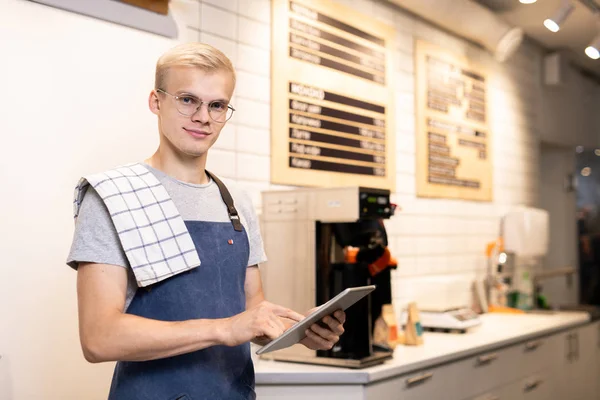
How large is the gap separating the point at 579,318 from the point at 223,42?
9.68 feet

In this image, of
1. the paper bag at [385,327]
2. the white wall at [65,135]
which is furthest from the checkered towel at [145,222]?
the paper bag at [385,327]

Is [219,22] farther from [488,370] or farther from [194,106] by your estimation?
[488,370]

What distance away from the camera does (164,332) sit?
1.41 meters

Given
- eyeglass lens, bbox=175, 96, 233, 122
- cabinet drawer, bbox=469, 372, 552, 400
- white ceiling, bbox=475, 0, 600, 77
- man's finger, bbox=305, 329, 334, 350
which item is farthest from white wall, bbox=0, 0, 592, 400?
white ceiling, bbox=475, 0, 600, 77

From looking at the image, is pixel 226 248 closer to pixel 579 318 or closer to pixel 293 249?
pixel 293 249

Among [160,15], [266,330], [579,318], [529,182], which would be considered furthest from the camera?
[529,182]

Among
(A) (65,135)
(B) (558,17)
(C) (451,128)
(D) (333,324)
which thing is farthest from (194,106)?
(C) (451,128)

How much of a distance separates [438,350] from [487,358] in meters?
0.37

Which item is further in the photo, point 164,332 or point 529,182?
point 529,182

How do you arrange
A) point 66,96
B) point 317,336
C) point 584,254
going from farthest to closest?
point 584,254
point 66,96
point 317,336

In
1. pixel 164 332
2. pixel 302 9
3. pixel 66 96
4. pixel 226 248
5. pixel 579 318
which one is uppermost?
pixel 302 9

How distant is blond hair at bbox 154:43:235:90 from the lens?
63.6 inches

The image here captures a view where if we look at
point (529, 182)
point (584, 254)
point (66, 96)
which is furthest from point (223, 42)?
point (584, 254)

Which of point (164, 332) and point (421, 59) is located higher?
point (421, 59)
